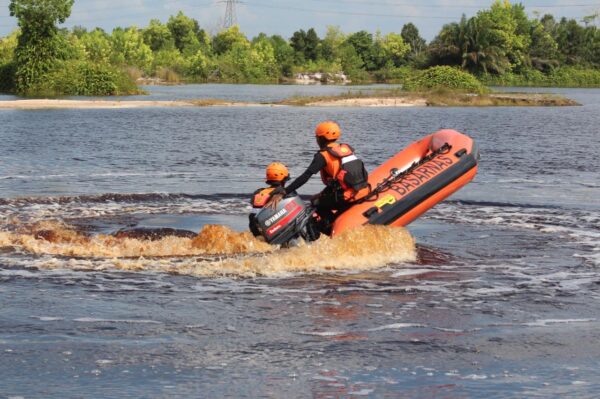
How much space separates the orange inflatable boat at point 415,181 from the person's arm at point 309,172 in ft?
2.15

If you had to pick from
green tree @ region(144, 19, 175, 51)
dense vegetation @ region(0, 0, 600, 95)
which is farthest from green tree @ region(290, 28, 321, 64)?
green tree @ region(144, 19, 175, 51)

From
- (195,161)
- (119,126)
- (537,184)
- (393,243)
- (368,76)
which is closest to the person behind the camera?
(393,243)

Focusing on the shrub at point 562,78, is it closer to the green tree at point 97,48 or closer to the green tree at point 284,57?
the green tree at point 284,57

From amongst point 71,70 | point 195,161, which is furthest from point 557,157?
point 71,70

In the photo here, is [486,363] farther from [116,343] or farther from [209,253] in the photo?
[209,253]

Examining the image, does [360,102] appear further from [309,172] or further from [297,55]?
[297,55]

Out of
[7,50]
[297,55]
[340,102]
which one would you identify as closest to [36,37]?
[7,50]

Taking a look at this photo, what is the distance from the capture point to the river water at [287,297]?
6676mm

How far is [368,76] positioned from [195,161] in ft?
288

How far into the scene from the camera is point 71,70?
62031 mm

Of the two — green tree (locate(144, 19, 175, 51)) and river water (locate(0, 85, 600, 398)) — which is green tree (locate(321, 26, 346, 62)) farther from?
river water (locate(0, 85, 600, 398))

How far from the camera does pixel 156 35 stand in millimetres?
120312

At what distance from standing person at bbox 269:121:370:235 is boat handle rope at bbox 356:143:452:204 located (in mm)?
93

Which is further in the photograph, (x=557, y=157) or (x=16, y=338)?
(x=557, y=157)
